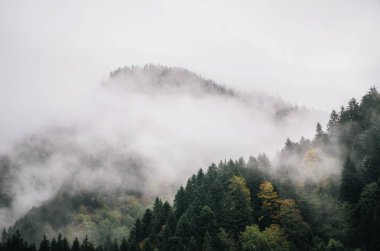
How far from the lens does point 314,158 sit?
420 ft

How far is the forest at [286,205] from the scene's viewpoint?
323 feet

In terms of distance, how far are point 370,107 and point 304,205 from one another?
36904 millimetres

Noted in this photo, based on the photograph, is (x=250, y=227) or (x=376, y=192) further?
(x=250, y=227)

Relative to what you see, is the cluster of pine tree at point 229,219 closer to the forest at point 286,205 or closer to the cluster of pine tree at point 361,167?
the forest at point 286,205

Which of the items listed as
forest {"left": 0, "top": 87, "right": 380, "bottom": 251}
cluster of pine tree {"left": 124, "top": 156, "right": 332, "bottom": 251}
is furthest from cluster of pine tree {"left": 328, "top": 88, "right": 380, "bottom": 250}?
cluster of pine tree {"left": 124, "top": 156, "right": 332, "bottom": 251}

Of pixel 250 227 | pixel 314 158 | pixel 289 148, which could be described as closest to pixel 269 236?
pixel 250 227

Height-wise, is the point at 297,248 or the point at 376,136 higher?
the point at 376,136

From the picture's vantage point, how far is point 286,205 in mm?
108812

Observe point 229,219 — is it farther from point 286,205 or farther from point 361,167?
point 361,167

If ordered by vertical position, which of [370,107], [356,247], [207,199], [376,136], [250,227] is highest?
[370,107]

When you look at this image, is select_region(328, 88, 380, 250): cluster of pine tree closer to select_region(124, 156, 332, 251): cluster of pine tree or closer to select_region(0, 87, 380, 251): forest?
select_region(0, 87, 380, 251): forest

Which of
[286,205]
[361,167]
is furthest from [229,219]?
[361,167]

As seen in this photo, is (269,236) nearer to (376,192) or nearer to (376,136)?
(376,192)

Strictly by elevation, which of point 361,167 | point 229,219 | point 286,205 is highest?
point 361,167
